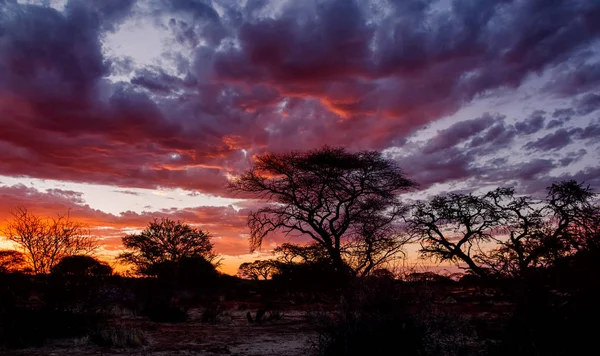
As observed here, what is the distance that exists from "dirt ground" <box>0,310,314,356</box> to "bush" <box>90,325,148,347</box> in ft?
0.65

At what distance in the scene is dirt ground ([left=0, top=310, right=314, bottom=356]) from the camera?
39.5 feet

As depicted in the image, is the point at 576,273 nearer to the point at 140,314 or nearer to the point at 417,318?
the point at 417,318

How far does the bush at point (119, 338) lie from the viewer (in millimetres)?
12766

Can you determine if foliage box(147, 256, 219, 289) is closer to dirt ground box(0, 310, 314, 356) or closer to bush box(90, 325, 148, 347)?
dirt ground box(0, 310, 314, 356)

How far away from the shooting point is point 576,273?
8.88m

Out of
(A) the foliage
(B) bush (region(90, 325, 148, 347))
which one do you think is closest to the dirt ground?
(B) bush (region(90, 325, 148, 347))

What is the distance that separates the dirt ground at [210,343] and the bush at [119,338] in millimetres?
198

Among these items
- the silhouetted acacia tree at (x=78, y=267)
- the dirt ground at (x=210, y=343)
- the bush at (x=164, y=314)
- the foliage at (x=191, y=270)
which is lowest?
the dirt ground at (x=210, y=343)

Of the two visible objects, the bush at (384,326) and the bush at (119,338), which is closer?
the bush at (384,326)

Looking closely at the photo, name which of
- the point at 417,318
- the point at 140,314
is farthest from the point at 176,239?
the point at 417,318

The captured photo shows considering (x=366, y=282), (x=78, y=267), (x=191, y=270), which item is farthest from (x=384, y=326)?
(x=191, y=270)

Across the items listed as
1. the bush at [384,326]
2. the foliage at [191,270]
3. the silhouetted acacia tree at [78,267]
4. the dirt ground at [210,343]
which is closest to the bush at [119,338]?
the dirt ground at [210,343]

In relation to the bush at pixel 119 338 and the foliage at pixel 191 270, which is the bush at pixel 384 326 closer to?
the bush at pixel 119 338

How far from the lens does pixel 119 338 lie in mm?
12906
